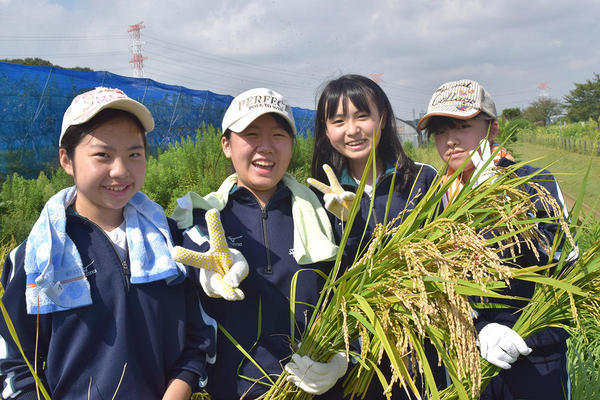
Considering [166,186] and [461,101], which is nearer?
[461,101]

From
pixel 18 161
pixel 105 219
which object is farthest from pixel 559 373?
pixel 18 161

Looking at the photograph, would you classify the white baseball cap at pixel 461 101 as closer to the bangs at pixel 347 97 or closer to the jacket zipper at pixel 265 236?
the bangs at pixel 347 97

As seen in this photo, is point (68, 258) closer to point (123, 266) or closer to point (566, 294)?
point (123, 266)

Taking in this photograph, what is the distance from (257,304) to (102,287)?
1.85 feet

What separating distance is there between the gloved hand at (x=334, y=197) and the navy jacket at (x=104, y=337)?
683 millimetres

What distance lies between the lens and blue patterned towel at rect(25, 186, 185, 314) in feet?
4.38

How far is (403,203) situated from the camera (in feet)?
6.91

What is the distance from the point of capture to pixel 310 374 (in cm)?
132

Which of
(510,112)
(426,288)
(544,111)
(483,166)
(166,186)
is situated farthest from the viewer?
(544,111)

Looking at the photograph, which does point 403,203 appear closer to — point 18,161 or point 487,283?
point 487,283

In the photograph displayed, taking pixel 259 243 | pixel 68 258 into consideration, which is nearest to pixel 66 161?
pixel 68 258

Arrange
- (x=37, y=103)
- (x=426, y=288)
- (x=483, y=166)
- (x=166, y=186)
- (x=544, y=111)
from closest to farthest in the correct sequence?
(x=426, y=288) → (x=483, y=166) → (x=166, y=186) → (x=37, y=103) → (x=544, y=111)

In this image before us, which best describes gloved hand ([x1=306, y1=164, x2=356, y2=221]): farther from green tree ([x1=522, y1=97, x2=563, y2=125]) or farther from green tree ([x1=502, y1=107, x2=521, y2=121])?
green tree ([x1=522, y1=97, x2=563, y2=125])

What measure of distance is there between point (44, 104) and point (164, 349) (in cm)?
601
